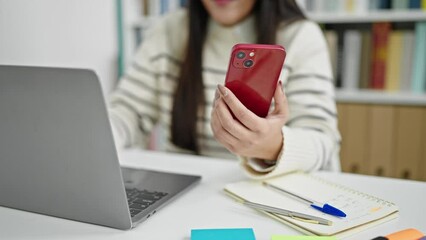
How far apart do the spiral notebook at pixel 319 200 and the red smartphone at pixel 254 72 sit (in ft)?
0.43

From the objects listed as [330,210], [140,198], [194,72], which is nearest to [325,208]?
[330,210]

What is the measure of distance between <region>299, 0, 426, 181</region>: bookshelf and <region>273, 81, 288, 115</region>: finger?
0.96 metres

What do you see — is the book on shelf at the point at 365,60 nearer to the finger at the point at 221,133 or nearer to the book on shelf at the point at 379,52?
the book on shelf at the point at 379,52

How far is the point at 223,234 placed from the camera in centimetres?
47

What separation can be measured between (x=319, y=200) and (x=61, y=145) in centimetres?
34

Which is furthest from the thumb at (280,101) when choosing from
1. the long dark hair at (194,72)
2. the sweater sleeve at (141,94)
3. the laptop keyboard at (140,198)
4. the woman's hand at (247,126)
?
the sweater sleeve at (141,94)

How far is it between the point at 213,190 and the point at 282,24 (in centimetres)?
52

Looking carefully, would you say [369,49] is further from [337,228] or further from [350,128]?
[337,228]

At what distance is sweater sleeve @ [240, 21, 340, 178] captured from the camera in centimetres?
67

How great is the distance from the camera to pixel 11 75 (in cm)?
45

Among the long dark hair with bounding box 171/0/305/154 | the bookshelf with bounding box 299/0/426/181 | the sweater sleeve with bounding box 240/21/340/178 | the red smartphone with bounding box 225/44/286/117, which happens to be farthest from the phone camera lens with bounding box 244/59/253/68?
the bookshelf with bounding box 299/0/426/181

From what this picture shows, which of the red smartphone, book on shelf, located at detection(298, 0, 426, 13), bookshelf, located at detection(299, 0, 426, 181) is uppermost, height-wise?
book on shelf, located at detection(298, 0, 426, 13)

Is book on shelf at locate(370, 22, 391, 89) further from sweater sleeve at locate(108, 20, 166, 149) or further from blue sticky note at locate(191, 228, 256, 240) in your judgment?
blue sticky note at locate(191, 228, 256, 240)

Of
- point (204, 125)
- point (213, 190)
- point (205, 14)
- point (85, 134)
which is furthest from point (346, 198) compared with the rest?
point (205, 14)
